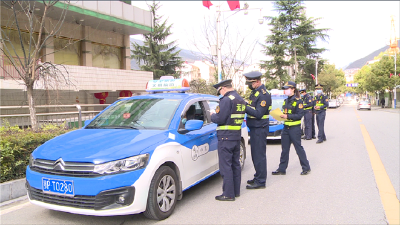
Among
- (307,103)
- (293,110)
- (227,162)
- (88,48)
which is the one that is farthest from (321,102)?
(88,48)

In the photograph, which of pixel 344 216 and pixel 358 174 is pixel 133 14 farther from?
pixel 344 216

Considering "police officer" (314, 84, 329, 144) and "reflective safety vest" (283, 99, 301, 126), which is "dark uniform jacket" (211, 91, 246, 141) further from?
"police officer" (314, 84, 329, 144)

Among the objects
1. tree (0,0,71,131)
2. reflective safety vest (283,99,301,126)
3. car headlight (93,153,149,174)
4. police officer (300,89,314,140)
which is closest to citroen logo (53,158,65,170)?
car headlight (93,153,149,174)

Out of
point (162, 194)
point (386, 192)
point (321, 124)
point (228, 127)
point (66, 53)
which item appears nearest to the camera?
point (162, 194)

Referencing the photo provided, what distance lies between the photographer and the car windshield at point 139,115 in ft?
15.0

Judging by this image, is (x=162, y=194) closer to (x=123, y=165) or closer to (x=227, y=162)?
(x=123, y=165)

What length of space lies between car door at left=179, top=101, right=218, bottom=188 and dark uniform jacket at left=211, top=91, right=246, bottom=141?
15.4 inches

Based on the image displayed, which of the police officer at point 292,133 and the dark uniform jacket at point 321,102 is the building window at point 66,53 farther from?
the police officer at point 292,133

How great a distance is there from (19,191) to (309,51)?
153ft

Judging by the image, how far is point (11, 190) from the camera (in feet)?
16.4

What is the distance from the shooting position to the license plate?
11.6 ft

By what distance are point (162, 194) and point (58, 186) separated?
1.22 metres

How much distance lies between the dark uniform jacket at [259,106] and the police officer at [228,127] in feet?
1.86

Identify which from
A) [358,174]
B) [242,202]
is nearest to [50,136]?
[242,202]
